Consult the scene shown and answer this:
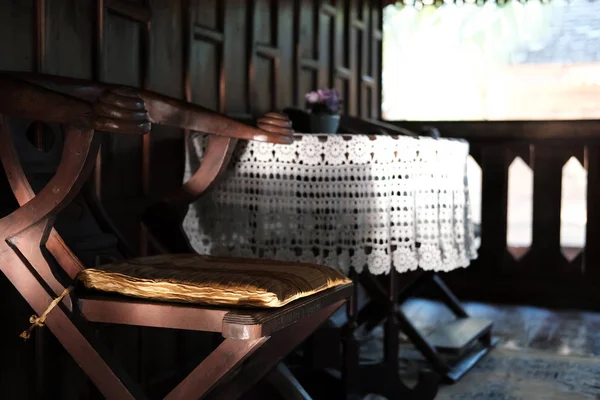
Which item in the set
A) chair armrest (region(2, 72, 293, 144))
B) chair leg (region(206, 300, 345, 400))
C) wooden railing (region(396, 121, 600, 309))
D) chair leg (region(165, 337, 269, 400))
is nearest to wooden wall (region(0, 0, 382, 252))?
chair armrest (region(2, 72, 293, 144))

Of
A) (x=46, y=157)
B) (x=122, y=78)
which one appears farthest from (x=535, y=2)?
(x=46, y=157)

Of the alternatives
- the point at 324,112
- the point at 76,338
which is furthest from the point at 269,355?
the point at 324,112

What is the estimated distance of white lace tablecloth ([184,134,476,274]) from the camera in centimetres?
232

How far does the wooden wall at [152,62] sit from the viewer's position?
6.07 feet

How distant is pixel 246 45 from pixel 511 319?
189 cm

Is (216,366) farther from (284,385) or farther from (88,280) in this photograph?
(284,385)

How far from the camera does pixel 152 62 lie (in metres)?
2.39

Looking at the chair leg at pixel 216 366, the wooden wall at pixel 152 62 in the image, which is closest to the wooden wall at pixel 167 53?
the wooden wall at pixel 152 62

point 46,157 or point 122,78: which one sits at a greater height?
point 122,78

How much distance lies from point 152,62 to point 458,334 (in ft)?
5.35

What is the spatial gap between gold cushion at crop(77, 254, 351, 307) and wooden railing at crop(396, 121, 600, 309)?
9.16ft

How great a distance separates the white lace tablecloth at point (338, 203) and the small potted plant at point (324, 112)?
0.39m

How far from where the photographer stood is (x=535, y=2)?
15.4 feet

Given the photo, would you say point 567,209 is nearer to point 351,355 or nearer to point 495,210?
point 495,210
